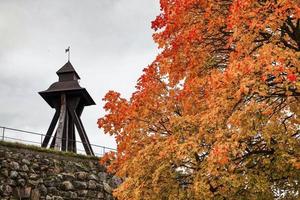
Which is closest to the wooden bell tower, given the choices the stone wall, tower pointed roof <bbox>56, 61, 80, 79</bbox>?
tower pointed roof <bbox>56, 61, 80, 79</bbox>

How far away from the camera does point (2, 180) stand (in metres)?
17.2

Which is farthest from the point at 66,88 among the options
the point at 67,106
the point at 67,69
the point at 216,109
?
the point at 216,109

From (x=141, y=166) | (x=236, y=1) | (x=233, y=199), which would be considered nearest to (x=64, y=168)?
(x=141, y=166)

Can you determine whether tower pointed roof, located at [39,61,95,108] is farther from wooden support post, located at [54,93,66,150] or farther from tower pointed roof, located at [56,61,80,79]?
wooden support post, located at [54,93,66,150]

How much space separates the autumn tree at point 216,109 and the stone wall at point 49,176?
26.5ft

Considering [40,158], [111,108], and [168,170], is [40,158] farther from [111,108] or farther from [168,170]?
[168,170]

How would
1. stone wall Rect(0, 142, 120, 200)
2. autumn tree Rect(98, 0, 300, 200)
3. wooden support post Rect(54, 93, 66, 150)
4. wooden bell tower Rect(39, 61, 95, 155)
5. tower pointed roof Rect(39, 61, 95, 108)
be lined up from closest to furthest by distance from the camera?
autumn tree Rect(98, 0, 300, 200)
stone wall Rect(0, 142, 120, 200)
wooden support post Rect(54, 93, 66, 150)
wooden bell tower Rect(39, 61, 95, 155)
tower pointed roof Rect(39, 61, 95, 108)

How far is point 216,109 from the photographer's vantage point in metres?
7.89

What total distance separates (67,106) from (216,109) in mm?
17852

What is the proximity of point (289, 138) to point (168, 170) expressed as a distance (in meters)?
2.54

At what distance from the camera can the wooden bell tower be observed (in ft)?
78.0

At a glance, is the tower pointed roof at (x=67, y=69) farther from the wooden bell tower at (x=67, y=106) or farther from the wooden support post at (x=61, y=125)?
the wooden support post at (x=61, y=125)

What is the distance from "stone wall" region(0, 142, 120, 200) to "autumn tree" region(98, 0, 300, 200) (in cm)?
808

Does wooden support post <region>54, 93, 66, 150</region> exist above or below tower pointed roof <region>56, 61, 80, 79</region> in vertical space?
below
